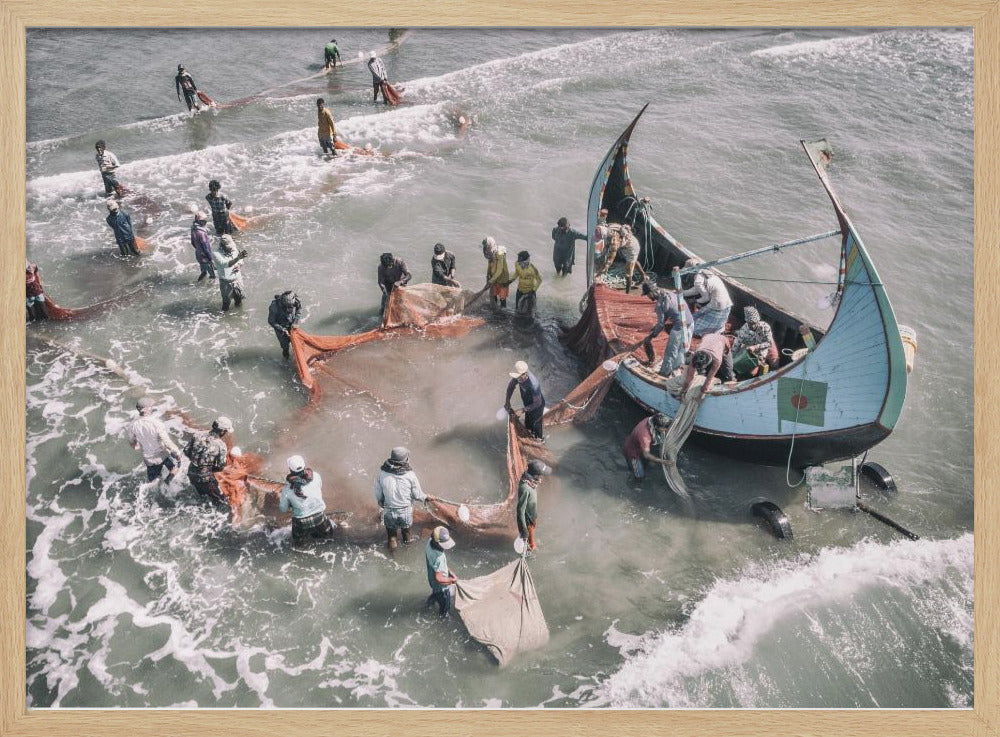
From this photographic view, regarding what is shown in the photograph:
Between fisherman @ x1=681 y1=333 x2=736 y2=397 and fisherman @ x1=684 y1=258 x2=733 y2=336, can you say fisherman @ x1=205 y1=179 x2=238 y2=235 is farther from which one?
fisherman @ x1=681 y1=333 x2=736 y2=397

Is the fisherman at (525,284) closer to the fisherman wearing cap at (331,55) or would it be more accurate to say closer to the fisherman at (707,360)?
the fisherman at (707,360)

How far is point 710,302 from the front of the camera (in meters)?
11.4

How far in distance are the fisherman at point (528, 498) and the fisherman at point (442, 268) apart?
607 cm

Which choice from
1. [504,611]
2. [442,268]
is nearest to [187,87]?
[442,268]

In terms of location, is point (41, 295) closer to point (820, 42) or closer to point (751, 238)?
point (751, 238)

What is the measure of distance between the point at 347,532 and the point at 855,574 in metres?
7.06

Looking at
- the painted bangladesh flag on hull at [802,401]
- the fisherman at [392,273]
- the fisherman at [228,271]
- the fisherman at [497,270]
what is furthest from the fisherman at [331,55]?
the painted bangladesh flag on hull at [802,401]

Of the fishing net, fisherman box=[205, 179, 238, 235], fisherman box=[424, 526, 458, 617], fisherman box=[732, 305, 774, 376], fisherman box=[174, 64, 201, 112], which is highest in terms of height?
fisherman box=[174, 64, 201, 112]

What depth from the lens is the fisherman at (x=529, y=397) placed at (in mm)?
10508

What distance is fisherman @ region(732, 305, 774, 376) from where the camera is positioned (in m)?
11.0

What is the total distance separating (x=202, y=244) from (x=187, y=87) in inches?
391

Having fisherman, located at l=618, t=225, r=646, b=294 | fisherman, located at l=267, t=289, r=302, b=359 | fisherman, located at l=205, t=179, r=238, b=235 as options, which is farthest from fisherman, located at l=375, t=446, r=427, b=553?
fisherman, located at l=205, t=179, r=238, b=235

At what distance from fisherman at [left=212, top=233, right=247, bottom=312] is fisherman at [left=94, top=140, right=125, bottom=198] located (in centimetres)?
581

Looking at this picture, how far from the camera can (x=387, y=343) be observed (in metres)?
13.1
